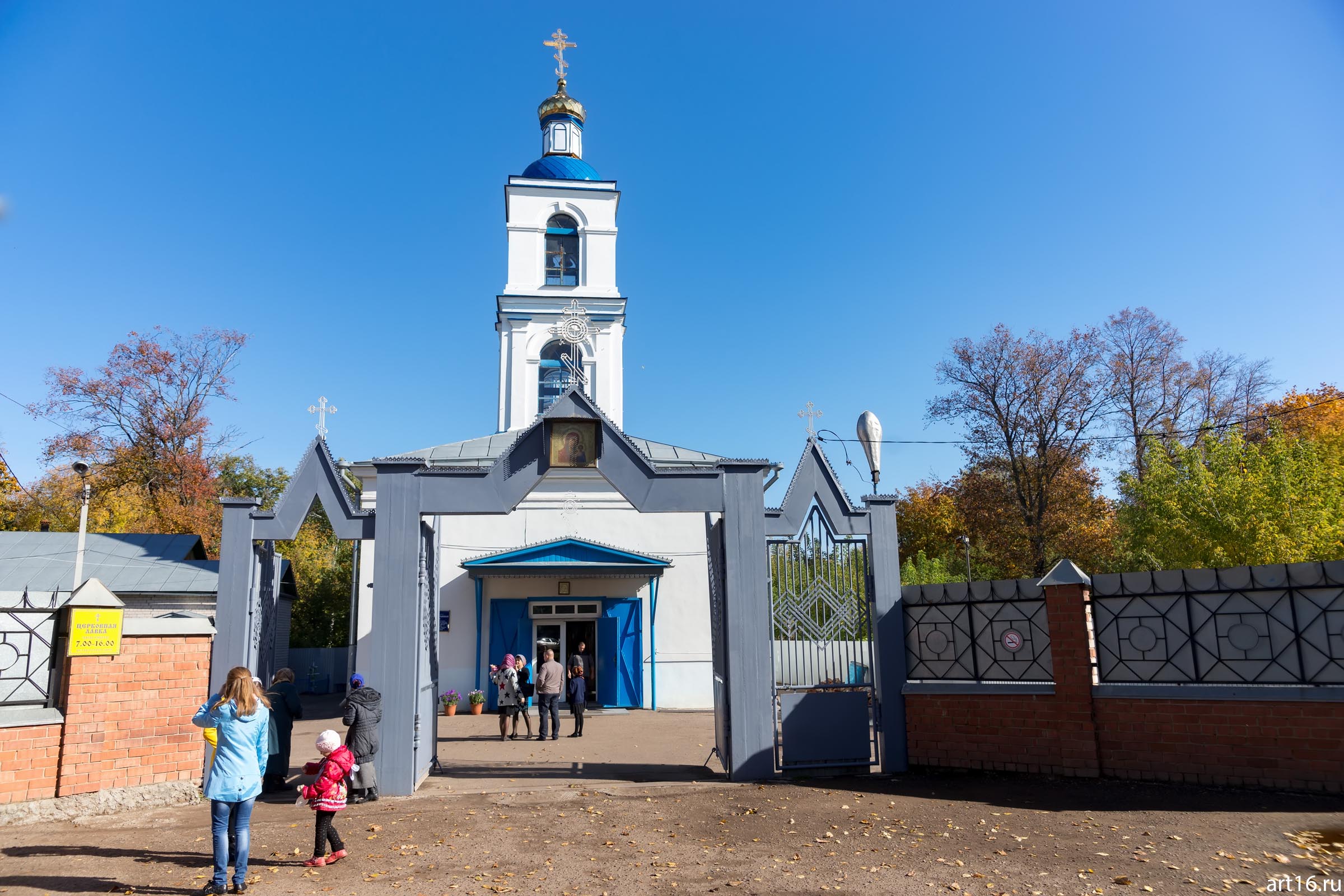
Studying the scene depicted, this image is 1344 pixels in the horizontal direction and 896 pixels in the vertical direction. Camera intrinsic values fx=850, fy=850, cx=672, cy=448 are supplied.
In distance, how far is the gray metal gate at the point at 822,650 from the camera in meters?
9.85

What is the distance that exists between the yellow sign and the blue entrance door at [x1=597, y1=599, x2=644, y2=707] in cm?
1161

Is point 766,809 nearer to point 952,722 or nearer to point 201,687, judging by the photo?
point 952,722

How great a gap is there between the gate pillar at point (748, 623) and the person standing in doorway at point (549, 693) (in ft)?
16.6

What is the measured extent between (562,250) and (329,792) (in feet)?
71.9

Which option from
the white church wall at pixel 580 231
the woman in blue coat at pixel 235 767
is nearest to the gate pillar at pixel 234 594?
the woman in blue coat at pixel 235 767

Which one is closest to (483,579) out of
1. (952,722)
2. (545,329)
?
(545,329)

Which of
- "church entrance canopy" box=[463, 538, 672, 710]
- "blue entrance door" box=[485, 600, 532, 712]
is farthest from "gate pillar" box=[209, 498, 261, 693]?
"blue entrance door" box=[485, 600, 532, 712]

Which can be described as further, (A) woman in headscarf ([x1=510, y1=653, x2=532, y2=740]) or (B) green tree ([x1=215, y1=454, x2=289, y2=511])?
(B) green tree ([x1=215, y1=454, x2=289, y2=511])

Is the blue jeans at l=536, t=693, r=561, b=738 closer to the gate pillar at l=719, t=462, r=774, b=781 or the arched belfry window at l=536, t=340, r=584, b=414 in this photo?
the gate pillar at l=719, t=462, r=774, b=781

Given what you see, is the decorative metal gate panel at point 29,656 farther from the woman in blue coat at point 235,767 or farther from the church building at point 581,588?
the church building at point 581,588

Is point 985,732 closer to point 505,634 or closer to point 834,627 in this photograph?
point 834,627

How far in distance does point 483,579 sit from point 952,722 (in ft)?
38.5

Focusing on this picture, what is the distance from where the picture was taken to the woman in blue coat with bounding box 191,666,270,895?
226 inches

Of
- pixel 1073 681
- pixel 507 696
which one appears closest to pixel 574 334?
pixel 507 696
